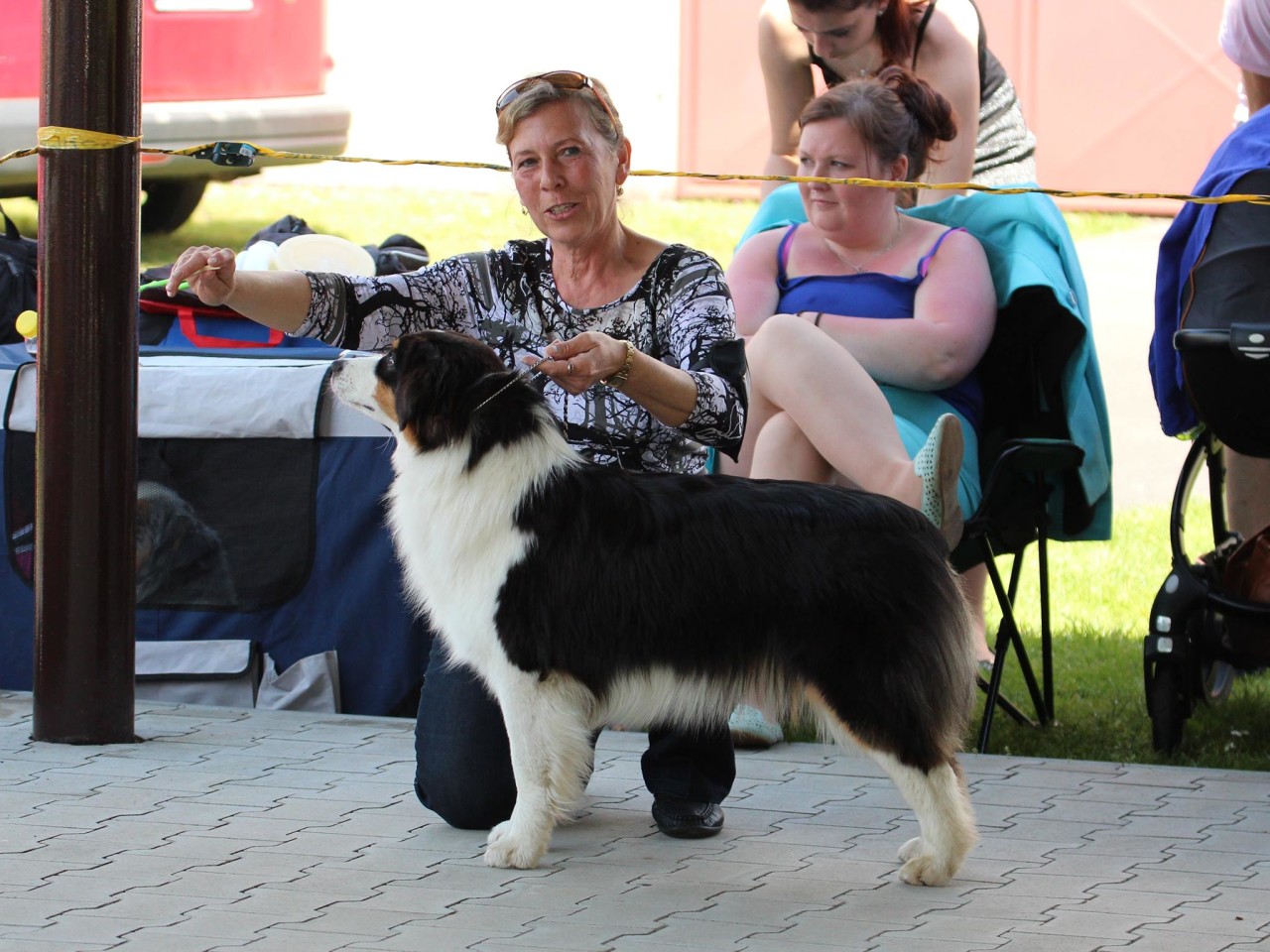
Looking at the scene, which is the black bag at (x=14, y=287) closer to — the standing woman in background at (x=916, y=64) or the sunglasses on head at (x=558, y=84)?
the sunglasses on head at (x=558, y=84)

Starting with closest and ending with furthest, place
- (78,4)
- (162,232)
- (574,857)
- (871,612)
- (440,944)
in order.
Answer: (440,944) → (871,612) → (574,857) → (78,4) → (162,232)

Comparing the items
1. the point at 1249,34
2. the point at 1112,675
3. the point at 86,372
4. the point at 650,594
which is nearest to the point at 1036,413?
the point at 1112,675

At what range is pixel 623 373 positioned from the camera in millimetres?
3326

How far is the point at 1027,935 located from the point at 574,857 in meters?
0.96

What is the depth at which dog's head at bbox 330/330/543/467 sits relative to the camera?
3.21 m

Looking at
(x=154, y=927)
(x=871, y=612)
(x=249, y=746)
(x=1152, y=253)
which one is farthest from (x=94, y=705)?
(x=1152, y=253)

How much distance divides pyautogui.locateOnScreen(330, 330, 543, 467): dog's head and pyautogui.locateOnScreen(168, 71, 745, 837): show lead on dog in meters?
0.30

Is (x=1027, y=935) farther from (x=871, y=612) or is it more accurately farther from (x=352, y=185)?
(x=352, y=185)

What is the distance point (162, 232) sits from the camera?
1202 centimetres

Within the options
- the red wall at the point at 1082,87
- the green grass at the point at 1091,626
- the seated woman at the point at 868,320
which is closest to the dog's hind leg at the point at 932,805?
the seated woman at the point at 868,320

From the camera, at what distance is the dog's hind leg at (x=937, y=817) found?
3221 mm

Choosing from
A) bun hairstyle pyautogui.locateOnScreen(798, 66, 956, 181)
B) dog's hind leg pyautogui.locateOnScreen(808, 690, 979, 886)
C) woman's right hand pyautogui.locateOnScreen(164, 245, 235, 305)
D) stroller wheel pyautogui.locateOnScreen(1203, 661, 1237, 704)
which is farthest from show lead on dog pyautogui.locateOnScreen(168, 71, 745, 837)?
stroller wheel pyautogui.locateOnScreen(1203, 661, 1237, 704)

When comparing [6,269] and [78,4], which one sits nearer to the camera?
[78,4]

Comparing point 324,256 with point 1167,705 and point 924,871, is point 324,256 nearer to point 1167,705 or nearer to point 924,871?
point 1167,705
